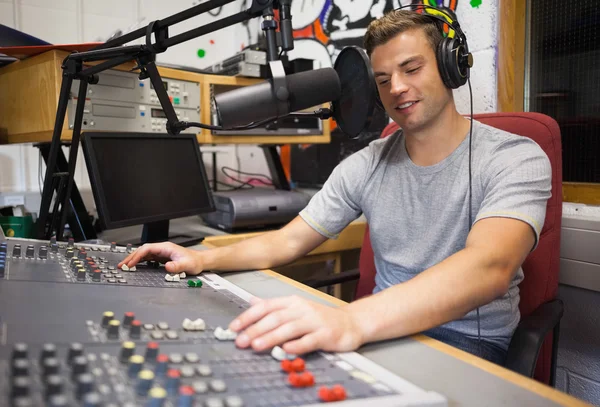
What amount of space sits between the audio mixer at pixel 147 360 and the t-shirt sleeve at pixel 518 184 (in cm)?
42

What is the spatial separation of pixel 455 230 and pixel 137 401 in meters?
0.77

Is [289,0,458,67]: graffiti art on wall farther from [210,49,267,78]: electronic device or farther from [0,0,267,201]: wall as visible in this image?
[0,0,267,201]: wall

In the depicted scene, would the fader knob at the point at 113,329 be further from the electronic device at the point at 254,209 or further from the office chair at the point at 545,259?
the electronic device at the point at 254,209

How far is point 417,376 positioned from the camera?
0.54m

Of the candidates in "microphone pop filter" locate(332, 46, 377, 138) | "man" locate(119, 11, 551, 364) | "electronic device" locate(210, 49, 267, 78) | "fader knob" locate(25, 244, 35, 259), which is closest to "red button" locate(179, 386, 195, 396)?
"man" locate(119, 11, 551, 364)

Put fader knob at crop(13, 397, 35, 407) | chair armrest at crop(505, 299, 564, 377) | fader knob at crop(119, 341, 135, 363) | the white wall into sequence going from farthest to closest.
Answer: the white wall, chair armrest at crop(505, 299, 564, 377), fader knob at crop(119, 341, 135, 363), fader knob at crop(13, 397, 35, 407)

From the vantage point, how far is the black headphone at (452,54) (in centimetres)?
97

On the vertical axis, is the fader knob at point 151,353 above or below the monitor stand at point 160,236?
above

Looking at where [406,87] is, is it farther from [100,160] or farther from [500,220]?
[100,160]

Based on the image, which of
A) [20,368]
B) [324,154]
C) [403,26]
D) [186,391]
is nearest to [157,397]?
[186,391]

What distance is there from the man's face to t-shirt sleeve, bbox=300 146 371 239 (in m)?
0.18

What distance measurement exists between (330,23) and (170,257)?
4.80 ft

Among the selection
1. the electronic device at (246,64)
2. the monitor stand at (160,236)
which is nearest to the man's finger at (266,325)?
the monitor stand at (160,236)

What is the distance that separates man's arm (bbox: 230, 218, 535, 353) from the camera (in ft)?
1.85
